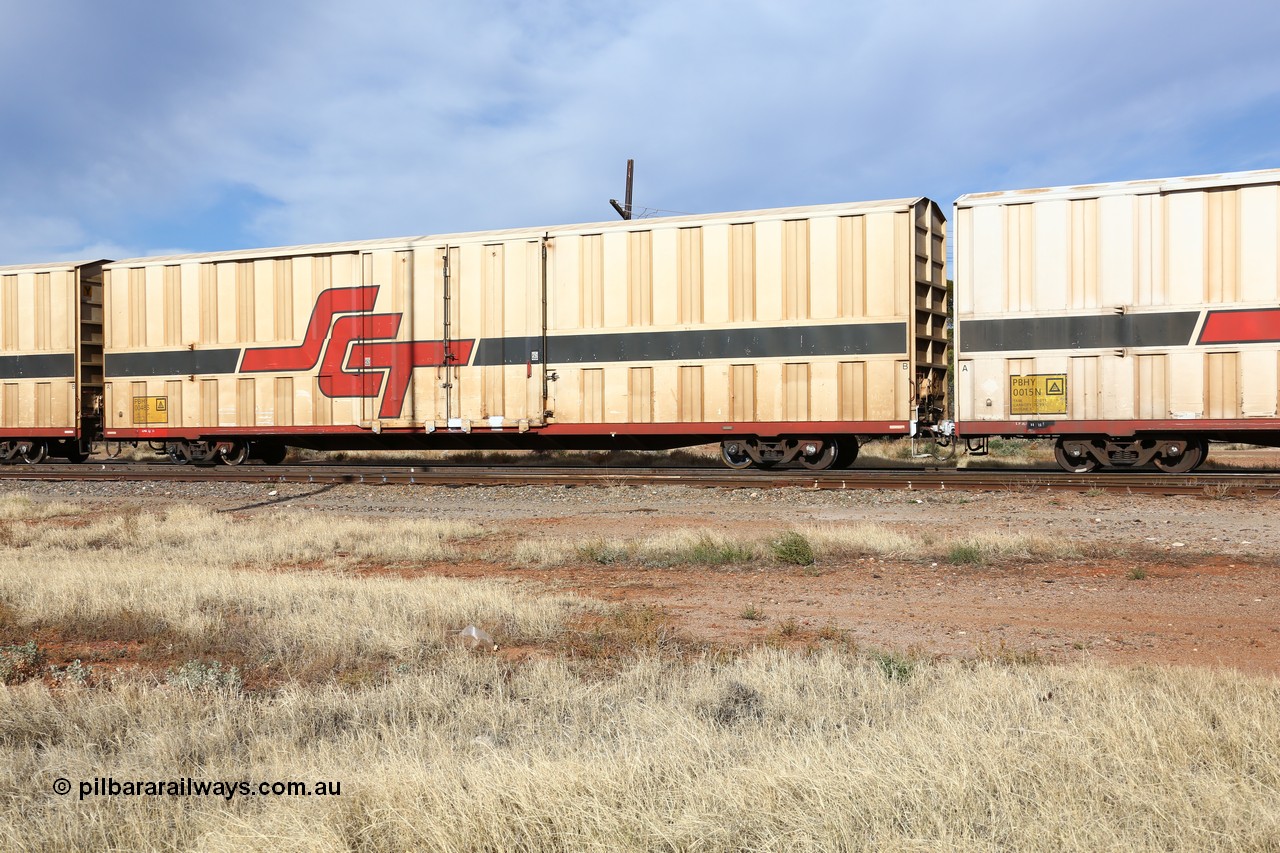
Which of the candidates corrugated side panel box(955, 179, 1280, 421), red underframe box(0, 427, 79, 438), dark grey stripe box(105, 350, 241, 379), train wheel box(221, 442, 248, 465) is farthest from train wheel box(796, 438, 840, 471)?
red underframe box(0, 427, 79, 438)

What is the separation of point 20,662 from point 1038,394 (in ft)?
42.8

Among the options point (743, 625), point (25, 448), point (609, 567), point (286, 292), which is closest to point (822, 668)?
point (743, 625)

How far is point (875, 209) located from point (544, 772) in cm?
1273

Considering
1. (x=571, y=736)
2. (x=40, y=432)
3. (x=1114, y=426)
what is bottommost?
(x=571, y=736)

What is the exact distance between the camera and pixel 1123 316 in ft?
43.5

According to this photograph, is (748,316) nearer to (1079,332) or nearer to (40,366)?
(1079,332)

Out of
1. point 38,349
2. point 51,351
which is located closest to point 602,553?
point 51,351

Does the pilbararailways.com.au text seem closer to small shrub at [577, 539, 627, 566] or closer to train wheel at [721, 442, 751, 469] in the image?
small shrub at [577, 539, 627, 566]

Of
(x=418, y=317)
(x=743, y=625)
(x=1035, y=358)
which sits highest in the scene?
(x=418, y=317)

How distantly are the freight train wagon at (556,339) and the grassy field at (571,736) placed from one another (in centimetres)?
872

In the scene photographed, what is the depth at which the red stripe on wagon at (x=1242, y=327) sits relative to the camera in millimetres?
12648

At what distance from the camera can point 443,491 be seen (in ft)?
48.6

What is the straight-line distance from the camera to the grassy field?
2910 millimetres

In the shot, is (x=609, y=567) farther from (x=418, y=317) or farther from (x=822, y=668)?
(x=418, y=317)
